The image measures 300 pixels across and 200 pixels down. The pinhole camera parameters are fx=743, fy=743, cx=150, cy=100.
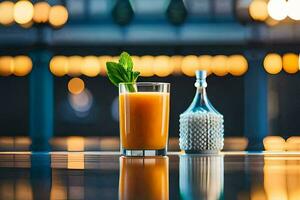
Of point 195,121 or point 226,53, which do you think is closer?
point 195,121

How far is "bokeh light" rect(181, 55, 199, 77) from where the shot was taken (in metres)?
6.03

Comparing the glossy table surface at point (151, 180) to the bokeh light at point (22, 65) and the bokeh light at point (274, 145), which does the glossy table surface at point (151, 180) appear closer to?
the bokeh light at point (274, 145)

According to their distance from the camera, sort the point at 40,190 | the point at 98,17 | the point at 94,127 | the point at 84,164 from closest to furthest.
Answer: the point at 40,190 → the point at 84,164 → the point at 94,127 → the point at 98,17

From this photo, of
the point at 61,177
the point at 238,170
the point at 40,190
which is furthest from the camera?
the point at 238,170

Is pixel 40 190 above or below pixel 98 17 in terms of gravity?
below

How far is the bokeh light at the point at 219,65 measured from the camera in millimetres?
6031

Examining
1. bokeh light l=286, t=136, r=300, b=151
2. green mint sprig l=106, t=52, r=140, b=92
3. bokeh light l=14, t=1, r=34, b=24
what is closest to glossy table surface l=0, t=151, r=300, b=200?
green mint sprig l=106, t=52, r=140, b=92

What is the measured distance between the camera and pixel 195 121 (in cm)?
125

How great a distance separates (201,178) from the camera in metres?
0.76

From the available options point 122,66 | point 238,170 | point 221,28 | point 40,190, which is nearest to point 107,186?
point 40,190

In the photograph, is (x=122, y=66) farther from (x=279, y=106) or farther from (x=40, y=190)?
(x=279, y=106)

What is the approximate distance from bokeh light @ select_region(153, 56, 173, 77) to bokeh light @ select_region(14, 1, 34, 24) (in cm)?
115

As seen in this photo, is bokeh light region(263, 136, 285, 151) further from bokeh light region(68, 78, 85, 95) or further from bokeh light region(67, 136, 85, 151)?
bokeh light region(68, 78, 85, 95)

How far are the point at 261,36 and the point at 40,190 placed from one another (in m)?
5.58
